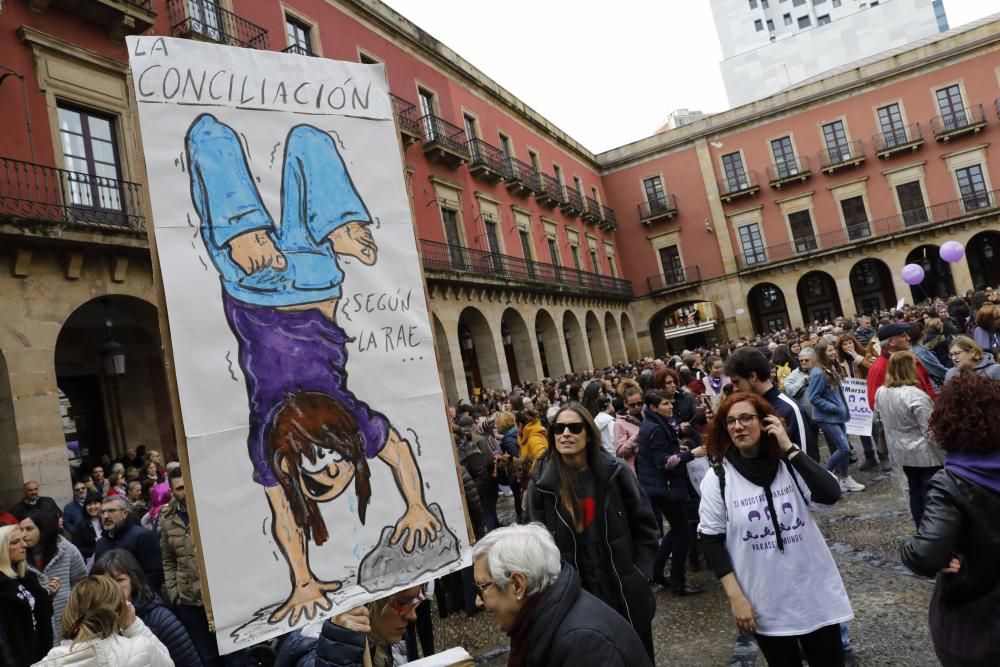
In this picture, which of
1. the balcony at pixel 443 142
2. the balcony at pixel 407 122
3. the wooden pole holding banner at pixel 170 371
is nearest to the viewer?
the wooden pole holding banner at pixel 170 371

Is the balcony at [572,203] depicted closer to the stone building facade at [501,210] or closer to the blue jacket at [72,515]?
the stone building facade at [501,210]

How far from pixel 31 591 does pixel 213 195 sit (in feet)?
9.15

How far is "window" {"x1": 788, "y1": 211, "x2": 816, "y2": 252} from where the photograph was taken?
30766 mm

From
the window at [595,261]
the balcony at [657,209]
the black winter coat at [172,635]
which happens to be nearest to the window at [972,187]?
the balcony at [657,209]

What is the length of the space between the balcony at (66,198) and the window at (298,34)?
6.68m

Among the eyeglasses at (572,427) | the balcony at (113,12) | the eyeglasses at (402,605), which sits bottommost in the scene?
the eyeglasses at (402,605)

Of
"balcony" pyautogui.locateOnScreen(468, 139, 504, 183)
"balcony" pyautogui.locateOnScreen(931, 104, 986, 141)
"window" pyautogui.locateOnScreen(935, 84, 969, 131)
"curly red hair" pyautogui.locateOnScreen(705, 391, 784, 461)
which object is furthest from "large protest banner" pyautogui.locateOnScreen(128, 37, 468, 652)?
"window" pyautogui.locateOnScreen(935, 84, 969, 131)

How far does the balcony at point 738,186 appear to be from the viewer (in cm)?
3150

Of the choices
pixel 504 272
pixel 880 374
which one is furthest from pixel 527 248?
pixel 880 374

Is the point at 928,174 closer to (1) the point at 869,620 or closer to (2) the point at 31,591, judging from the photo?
(1) the point at 869,620

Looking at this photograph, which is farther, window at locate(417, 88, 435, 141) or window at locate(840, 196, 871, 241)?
window at locate(840, 196, 871, 241)

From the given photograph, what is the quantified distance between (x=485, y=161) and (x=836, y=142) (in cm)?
1786

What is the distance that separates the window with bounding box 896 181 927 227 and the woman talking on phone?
104 ft

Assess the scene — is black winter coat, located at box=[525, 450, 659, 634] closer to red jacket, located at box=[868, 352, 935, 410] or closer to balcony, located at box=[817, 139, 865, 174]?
red jacket, located at box=[868, 352, 935, 410]
